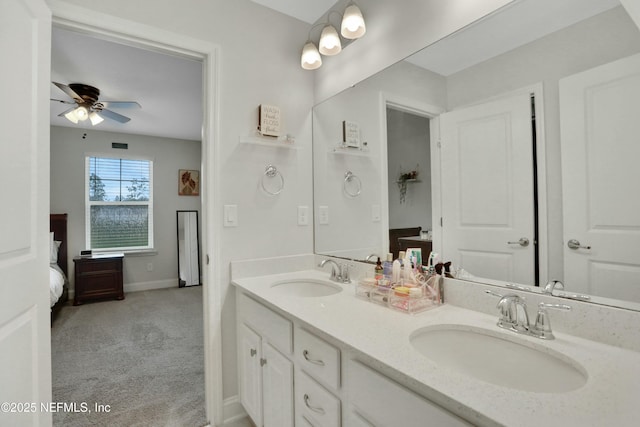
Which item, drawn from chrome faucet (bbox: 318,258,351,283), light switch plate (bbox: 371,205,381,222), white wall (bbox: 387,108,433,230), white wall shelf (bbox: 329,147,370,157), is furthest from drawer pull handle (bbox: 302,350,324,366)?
white wall shelf (bbox: 329,147,370,157)

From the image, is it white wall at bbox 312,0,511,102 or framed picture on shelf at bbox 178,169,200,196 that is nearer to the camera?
white wall at bbox 312,0,511,102

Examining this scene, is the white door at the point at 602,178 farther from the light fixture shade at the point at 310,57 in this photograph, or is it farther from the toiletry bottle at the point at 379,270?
the light fixture shade at the point at 310,57

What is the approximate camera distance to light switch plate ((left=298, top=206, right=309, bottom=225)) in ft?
6.92

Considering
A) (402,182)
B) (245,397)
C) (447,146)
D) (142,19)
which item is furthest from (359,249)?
(142,19)

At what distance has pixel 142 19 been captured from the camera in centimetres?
159

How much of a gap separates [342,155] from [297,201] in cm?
43

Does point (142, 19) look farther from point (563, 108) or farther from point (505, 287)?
point (505, 287)

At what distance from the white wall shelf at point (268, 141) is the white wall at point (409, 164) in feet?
2.16

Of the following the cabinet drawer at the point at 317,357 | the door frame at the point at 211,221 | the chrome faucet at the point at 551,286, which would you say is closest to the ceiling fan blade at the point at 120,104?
the door frame at the point at 211,221

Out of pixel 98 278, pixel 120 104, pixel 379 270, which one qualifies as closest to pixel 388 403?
pixel 379 270

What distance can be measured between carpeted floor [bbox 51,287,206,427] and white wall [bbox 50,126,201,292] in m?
0.96

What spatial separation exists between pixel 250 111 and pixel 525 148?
1.46 meters

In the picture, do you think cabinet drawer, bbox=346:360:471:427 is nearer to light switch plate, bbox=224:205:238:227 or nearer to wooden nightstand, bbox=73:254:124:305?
light switch plate, bbox=224:205:238:227

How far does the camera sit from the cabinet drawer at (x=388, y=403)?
2.30ft
